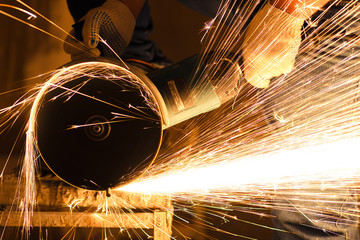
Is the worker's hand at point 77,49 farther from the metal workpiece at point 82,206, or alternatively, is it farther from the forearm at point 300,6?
the forearm at point 300,6

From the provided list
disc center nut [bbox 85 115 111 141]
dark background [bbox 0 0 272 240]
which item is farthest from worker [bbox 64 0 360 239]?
dark background [bbox 0 0 272 240]

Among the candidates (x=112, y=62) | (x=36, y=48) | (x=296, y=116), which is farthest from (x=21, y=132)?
(x=296, y=116)

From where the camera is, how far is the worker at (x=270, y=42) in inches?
39.2

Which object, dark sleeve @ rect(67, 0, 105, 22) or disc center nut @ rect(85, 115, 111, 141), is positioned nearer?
disc center nut @ rect(85, 115, 111, 141)

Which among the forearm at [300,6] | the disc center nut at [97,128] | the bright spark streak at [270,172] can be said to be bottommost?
the bright spark streak at [270,172]

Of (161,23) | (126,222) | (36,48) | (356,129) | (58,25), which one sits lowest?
(126,222)

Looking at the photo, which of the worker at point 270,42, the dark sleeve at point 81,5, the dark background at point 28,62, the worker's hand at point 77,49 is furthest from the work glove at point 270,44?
the dark background at point 28,62

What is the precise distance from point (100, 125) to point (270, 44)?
1.90ft

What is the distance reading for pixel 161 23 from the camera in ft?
6.44

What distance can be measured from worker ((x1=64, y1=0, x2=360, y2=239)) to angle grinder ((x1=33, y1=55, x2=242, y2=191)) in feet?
0.56

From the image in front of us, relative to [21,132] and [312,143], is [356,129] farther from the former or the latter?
[21,132]

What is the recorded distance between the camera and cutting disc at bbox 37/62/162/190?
2.82 ft

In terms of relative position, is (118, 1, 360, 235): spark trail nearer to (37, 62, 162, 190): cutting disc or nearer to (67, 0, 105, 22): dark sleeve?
(37, 62, 162, 190): cutting disc

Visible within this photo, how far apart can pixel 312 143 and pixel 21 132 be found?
1.21 meters
